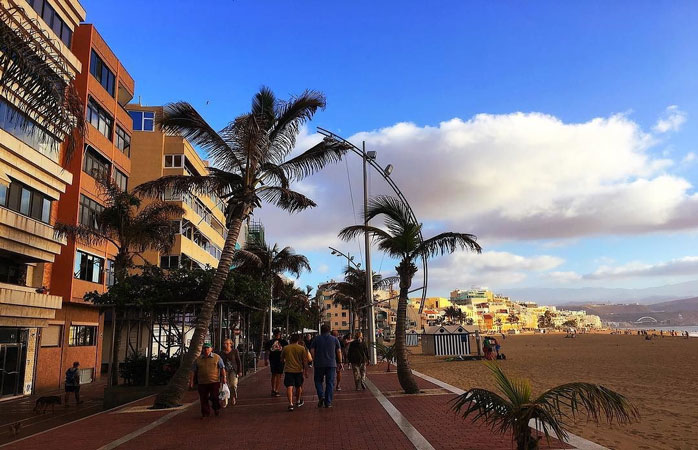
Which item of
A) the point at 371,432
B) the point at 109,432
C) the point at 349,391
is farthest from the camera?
the point at 349,391

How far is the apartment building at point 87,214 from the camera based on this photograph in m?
23.8

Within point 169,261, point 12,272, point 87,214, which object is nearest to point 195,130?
point 12,272

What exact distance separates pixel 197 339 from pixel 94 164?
17.1 meters

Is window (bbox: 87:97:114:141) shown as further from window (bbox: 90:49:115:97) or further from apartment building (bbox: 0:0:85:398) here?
apartment building (bbox: 0:0:85:398)

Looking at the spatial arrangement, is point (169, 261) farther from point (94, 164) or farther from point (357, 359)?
point (357, 359)

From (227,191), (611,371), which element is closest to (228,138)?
(227,191)

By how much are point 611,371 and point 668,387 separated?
6.77 metres

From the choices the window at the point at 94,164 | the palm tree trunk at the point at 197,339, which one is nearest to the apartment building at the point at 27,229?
the window at the point at 94,164

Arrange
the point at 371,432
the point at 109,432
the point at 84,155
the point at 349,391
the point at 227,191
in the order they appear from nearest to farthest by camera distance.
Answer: the point at 371,432
the point at 109,432
the point at 349,391
the point at 227,191
the point at 84,155

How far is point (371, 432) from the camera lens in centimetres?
838

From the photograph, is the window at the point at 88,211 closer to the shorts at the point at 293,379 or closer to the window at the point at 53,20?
the window at the point at 53,20

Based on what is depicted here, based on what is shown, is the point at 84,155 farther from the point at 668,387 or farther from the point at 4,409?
the point at 668,387

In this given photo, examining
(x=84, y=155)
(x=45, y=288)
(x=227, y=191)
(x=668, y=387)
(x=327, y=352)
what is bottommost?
(x=668, y=387)

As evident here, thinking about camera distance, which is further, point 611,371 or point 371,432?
point 611,371
